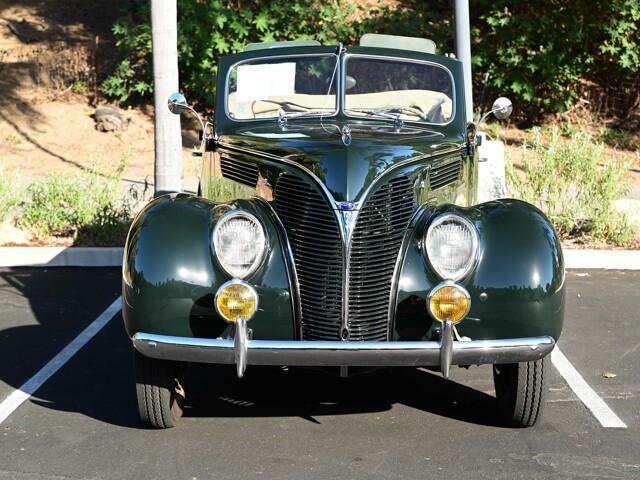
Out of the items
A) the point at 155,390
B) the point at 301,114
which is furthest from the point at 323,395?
the point at 301,114

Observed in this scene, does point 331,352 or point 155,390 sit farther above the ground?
point 331,352

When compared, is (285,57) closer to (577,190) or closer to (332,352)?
(332,352)

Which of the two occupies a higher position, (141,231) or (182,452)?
(141,231)

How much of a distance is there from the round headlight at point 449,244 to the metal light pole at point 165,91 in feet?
15.9

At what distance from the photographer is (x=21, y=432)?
505 cm

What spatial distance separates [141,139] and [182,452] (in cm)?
1008

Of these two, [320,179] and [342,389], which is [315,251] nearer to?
[320,179]

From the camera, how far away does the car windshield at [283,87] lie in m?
6.18

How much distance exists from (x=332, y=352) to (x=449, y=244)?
0.77 m

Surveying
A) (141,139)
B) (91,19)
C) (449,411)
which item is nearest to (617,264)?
(449,411)

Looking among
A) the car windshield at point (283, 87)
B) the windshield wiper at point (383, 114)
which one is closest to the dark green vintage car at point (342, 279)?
the windshield wiper at point (383, 114)

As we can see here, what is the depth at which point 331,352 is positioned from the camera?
4492mm

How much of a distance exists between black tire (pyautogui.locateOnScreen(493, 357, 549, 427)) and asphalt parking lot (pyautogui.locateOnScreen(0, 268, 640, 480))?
0.25 feet

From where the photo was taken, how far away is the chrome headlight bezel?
475cm
